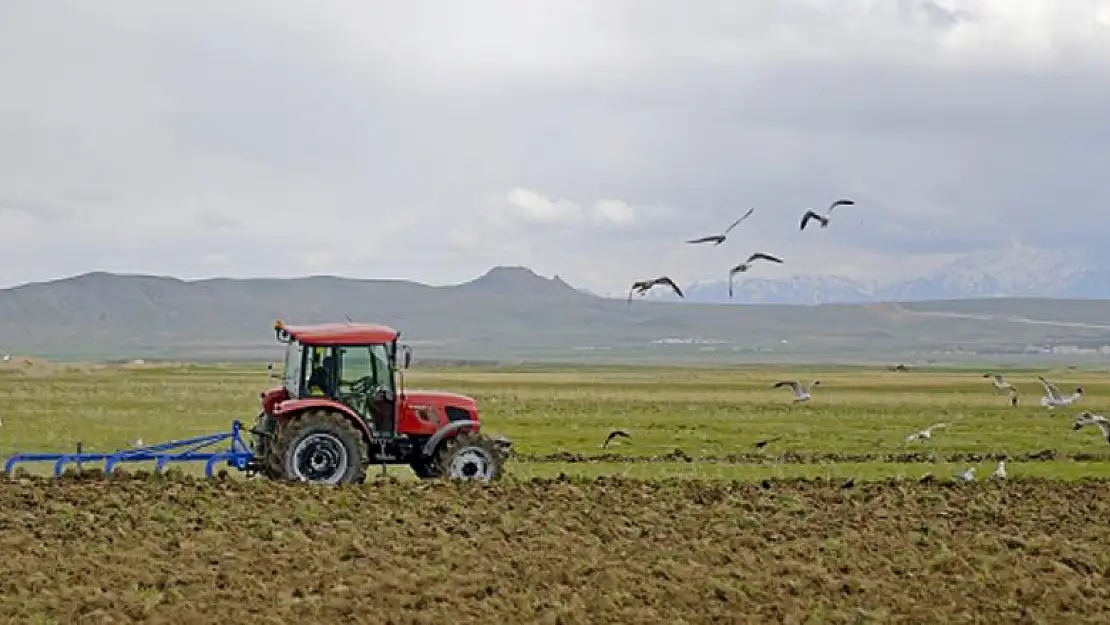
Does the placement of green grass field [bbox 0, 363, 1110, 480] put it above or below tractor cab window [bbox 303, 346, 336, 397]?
below

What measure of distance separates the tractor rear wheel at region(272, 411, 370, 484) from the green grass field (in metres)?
4.85

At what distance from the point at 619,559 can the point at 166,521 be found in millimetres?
4941

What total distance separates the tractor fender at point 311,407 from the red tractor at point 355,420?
0.04ft

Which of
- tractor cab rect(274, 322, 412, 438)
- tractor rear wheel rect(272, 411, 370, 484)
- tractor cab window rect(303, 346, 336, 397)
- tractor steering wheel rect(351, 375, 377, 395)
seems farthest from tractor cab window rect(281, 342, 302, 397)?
tractor steering wheel rect(351, 375, 377, 395)

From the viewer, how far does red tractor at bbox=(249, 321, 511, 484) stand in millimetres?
20188

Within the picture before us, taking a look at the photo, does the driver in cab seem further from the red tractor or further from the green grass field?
the green grass field

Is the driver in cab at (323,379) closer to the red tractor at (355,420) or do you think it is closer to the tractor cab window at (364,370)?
the red tractor at (355,420)

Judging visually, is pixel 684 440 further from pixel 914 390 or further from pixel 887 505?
pixel 914 390

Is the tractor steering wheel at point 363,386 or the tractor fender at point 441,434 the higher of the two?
the tractor steering wheel at point 363,386

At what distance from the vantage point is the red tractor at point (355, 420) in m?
20.2

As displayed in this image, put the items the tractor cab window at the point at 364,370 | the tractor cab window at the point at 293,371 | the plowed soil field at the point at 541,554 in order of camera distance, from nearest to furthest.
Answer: the plowed soil field at the point at 541,554
the tractor cab window at the point at 364,370
the tractor cab window at the point at 293,371

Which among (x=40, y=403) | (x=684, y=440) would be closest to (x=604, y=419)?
(x=684, y=440)

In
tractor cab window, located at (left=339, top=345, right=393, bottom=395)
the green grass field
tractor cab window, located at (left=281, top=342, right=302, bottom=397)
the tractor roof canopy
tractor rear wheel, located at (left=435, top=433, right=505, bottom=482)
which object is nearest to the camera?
the tractor roof canopy

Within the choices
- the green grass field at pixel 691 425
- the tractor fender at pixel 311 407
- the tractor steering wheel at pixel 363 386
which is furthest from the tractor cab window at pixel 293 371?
the green grass field at pixel 691 425
